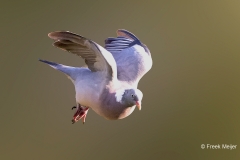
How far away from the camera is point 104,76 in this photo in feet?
3.68

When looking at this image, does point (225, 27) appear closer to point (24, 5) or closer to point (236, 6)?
point (236, 6)

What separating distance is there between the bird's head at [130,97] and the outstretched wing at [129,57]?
0.52 ft

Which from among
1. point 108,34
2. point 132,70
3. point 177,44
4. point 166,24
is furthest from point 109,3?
point 132,70

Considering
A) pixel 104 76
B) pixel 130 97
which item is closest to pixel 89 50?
pixel 104 76

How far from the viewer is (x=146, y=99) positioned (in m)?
2.05

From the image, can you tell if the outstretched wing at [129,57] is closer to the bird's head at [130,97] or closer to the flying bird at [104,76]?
the flying bird at [104,76]

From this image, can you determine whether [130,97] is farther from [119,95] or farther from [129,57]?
[129,57]

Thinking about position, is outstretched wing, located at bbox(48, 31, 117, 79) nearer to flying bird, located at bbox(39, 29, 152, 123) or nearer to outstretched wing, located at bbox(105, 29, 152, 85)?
flying bird, located at bbox(39, 29, 152, 123)

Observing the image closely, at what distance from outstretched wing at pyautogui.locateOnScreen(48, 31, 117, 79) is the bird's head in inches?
2.8

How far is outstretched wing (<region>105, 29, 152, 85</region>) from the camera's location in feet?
4.16

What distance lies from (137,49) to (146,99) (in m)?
0.71

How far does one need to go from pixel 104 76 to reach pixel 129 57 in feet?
0.90

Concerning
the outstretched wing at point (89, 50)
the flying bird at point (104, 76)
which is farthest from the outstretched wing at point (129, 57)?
the outstretched wing at point (89, 50)

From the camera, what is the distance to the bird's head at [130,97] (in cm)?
101
